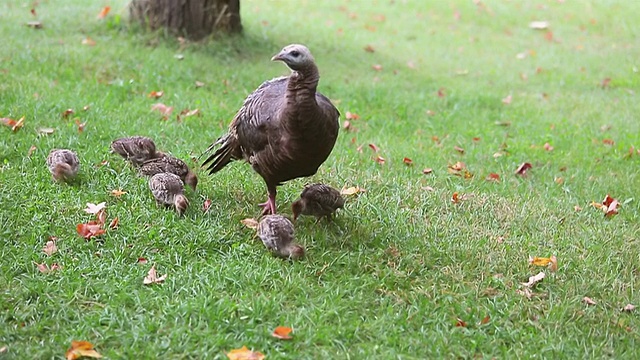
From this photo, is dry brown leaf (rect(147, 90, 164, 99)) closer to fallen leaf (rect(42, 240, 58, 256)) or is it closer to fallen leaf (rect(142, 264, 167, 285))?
fallen leaf (rect(42, 240, 58, 256))

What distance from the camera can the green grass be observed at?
3.98 m

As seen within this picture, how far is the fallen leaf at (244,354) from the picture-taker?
12.0 feet

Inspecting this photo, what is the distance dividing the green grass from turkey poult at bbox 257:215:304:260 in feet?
0.26

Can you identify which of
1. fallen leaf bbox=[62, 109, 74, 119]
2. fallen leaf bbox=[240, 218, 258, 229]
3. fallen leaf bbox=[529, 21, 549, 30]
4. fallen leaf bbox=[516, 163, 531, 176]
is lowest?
fallen leaf bbox=[529, 21, 549, 30]

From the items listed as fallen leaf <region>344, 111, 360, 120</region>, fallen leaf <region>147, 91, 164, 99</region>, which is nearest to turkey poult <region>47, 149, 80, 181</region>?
fallen leaf <region>147, 91, 164, 99</region>

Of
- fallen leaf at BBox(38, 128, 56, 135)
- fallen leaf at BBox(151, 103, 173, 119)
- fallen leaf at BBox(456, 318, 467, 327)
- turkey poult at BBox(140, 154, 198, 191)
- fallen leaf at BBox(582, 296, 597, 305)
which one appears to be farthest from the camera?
fallen leaf at BBox(151, 103, 173, 119)

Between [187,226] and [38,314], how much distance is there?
4.03ft

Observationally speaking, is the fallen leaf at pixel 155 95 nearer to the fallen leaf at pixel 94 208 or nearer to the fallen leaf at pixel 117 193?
the fallen leaf at pixel 117 193

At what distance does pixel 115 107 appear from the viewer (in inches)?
285

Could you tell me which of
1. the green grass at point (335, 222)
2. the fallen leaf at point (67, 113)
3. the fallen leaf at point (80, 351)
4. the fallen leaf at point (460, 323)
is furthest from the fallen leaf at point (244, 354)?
the fallen leaf at point (67, 113)

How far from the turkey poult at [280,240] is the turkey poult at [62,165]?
166cm

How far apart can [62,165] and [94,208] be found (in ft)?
1.72

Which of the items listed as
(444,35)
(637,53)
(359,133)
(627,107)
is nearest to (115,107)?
(359,133)

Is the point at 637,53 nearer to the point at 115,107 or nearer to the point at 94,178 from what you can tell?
the point at 115,107
